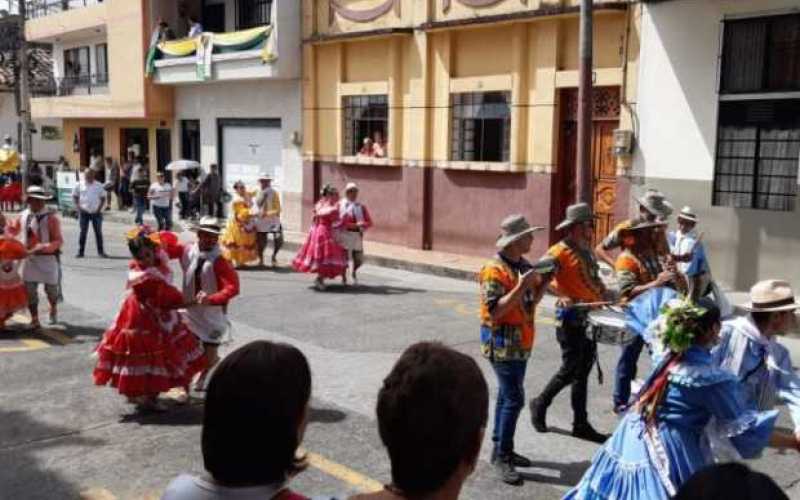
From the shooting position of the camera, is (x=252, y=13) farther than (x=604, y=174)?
Yes

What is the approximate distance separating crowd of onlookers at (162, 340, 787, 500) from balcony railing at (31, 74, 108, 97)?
26.9m

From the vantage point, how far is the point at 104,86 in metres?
27.5

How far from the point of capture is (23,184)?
27266 mm

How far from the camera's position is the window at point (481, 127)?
15.7 meters

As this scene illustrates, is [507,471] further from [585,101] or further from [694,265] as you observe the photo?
[585,101]

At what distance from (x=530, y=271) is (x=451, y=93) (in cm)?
1137

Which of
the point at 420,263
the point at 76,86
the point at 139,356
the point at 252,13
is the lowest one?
the point at 420,263

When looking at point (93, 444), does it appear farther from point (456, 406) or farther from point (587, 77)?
point (587, 77)

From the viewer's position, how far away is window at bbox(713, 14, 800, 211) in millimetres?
11531

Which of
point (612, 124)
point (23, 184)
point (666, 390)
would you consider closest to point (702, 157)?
point (612, 124)

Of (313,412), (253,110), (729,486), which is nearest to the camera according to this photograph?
(729,486)

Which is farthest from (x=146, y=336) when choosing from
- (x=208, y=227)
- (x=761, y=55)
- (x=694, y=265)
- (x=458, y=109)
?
(x=458, y=109)

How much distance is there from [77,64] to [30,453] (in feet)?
85.0

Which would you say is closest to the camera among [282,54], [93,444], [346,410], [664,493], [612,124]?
[664,493]
